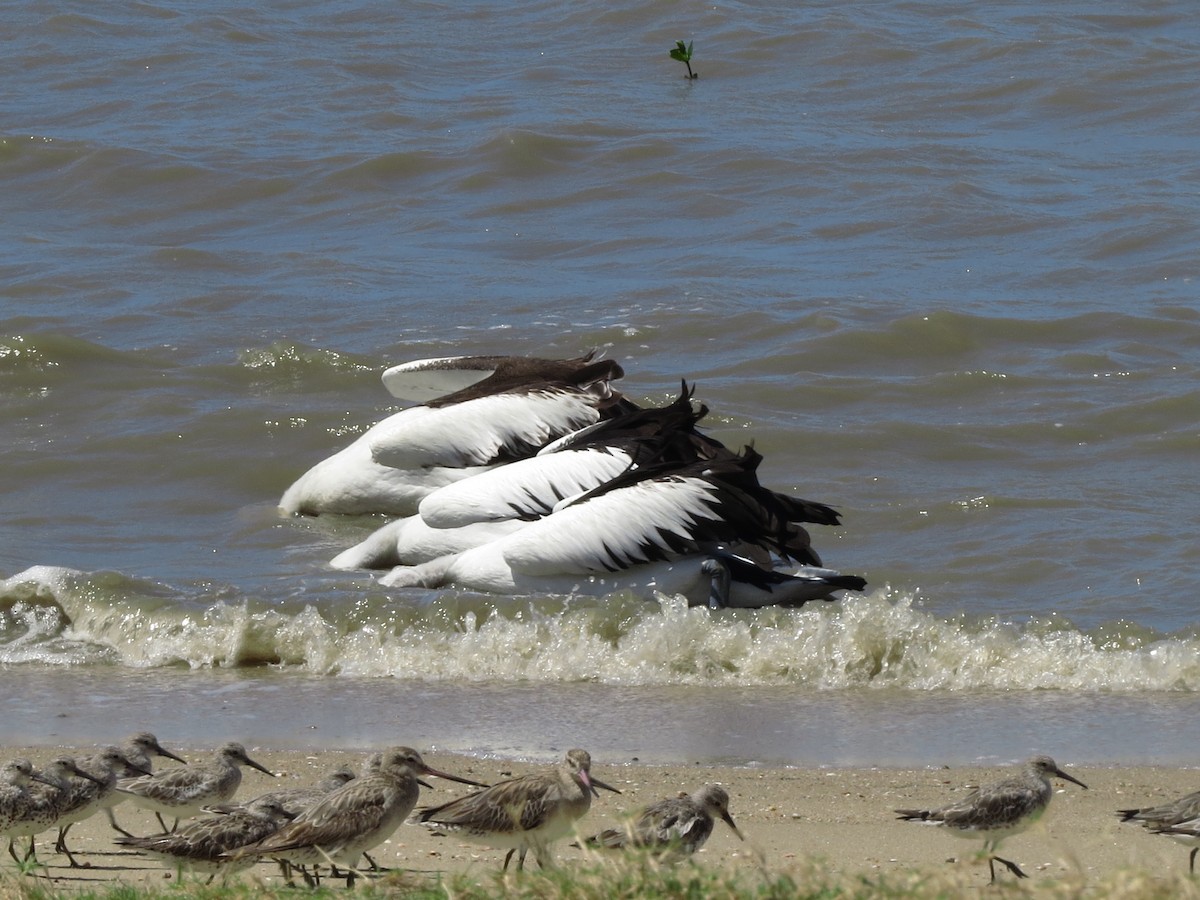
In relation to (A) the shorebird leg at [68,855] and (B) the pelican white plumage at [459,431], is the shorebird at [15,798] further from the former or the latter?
(B) the pelican white plumage at [459,431]

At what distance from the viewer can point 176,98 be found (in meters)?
20.8

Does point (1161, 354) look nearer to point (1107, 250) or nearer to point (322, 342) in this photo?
point (1107, 250)

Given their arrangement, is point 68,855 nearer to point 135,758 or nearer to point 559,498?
point 135,758

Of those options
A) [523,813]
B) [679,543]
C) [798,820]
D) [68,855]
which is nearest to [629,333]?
[679,543]

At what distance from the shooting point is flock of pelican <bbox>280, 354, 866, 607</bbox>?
8.90 metres

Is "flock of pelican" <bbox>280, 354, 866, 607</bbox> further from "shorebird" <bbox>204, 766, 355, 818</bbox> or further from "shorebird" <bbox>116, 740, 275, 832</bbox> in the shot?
"shorebird" <bbox>116, 740, 275, 832</bbox>

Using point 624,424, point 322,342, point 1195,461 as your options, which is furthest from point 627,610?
point 322,342

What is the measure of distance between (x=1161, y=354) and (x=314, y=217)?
313 inches

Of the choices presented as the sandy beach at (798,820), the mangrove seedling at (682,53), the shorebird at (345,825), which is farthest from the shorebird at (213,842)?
the mangrove seedling at (682,53)

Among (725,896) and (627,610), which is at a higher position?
(725,896)

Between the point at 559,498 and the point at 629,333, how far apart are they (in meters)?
4.90

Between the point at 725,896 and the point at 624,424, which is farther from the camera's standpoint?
the point at 624,424

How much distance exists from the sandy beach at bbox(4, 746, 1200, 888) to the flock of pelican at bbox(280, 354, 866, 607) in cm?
225

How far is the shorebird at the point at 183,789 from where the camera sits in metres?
5.41
